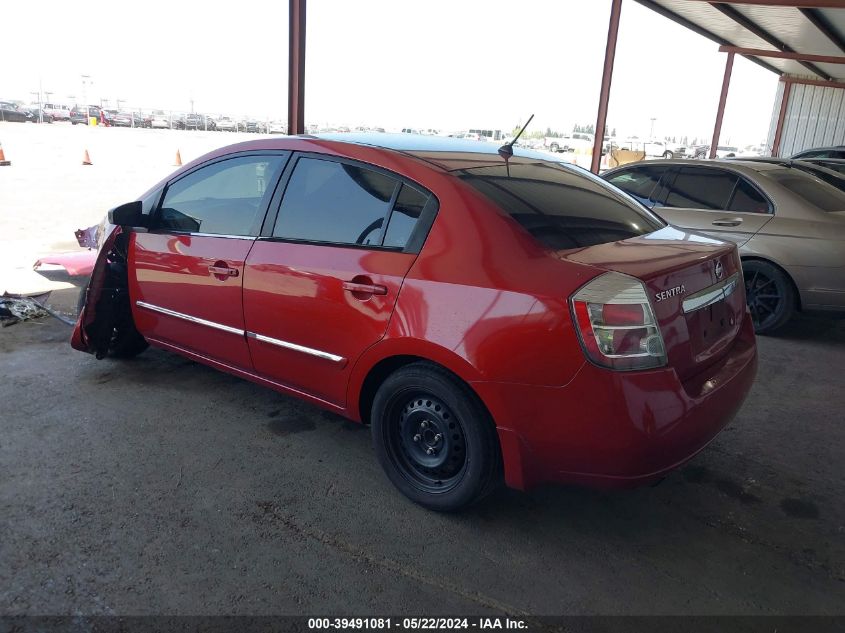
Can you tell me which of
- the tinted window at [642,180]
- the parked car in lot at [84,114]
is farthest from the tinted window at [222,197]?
the parked car in lot at [84,114]

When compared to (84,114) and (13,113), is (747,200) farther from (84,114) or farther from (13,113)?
(84,114)

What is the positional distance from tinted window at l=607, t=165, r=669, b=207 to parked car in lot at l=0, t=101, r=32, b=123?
3676 cm

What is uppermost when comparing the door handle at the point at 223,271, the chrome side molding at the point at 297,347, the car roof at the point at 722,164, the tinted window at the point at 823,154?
the tinted window at the point at 823,154

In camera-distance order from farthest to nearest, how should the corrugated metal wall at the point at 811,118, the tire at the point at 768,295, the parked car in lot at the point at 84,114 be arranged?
the parked car in lot at the point at 84,114 → the corrugated metal wall at the point at 811,118 → the tire at the point at 768,295

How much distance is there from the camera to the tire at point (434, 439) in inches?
102

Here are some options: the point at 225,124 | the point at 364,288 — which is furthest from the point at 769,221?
the point at 225,124

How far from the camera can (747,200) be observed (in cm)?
580

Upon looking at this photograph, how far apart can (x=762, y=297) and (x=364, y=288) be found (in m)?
4.33

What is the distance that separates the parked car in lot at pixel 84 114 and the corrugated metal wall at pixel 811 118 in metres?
35.2

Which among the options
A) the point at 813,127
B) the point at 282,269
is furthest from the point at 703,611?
the point at 813,127

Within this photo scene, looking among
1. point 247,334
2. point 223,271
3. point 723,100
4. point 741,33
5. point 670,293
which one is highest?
point 741,33


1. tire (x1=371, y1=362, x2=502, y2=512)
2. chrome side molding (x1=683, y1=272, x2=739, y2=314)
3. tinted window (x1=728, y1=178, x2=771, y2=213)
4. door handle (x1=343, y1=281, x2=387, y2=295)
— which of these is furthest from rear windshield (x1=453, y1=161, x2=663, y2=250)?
tinted window (x1=728, y1=178, x2=771, y2=213)

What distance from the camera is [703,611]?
2328 mm

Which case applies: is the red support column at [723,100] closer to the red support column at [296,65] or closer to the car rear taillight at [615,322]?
the red support column at [296,65]
